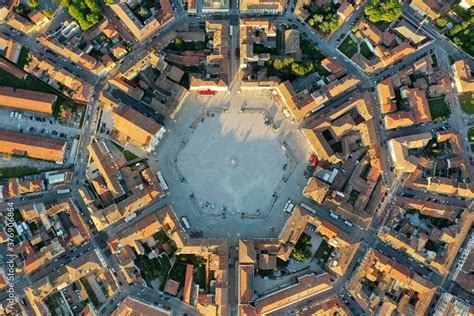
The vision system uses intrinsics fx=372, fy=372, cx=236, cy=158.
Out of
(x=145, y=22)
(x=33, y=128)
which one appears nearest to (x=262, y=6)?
(x=145, y=22)

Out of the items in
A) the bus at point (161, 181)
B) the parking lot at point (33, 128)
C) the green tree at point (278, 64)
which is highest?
the green tree at point (278, 64)

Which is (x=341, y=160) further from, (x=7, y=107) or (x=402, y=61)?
(x=7, y=107)

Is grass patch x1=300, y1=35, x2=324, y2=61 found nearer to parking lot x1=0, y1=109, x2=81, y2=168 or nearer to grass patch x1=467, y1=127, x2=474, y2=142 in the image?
grass patch x1=467, y1=127, x2=474, y2=142

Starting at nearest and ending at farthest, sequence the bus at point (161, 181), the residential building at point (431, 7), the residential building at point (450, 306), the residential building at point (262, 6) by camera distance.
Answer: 1. the residential building at point (450, 306)
2. the bus at point (161, 181)
3. the residential building at point (262, 6)
4. the residential building at point (431, 7)

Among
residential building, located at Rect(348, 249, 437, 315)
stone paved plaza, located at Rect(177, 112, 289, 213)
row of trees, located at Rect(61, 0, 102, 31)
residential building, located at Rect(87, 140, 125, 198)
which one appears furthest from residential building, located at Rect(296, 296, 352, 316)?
row of trees, located at Rect(61, 0, 102, 31)

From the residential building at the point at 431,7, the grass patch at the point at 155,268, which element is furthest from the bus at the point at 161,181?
the residential building at the point at 431,7

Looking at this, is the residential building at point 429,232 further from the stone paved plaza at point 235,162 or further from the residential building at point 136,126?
the residential building at point 136,126

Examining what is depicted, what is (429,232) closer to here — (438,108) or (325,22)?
(438,108)

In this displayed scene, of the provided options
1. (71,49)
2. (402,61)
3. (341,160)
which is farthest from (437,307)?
(71,49)
